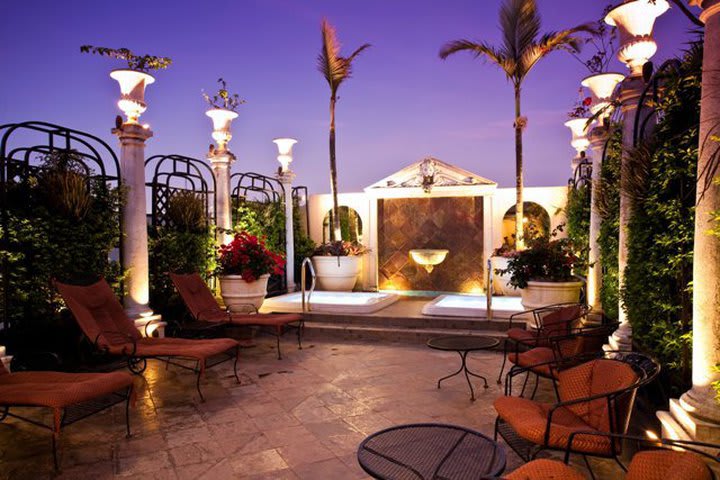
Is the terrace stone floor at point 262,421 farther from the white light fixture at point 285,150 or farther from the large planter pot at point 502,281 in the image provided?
the white light fixture at point 285,150

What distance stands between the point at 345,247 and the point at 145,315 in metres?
5.20

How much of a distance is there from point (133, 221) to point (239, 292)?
1953 mm

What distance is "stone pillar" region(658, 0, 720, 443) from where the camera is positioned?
7.76 feet

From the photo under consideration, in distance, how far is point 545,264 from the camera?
6.50 meters

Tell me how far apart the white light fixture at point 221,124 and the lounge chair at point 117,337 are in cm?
387

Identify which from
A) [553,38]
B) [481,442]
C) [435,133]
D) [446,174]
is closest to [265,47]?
[435,133]

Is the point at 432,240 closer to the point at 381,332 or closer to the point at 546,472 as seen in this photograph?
the point at 381,332

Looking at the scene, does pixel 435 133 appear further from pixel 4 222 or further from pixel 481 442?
pixel 481 442

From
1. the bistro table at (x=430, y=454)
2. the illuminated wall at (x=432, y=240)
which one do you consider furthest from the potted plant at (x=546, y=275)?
the bistro table at (x=430, y=454)

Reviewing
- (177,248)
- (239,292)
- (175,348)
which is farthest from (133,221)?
(175,348)

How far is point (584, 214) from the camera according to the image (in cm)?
786

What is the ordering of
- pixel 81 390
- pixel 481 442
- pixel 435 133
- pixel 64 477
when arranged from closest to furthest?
pixel 481 442 → pixel 64 477 → pixel 81 390 → pixel 435 133

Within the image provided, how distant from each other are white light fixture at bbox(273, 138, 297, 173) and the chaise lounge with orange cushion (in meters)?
7.19

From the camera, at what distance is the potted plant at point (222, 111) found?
8.18 meters
